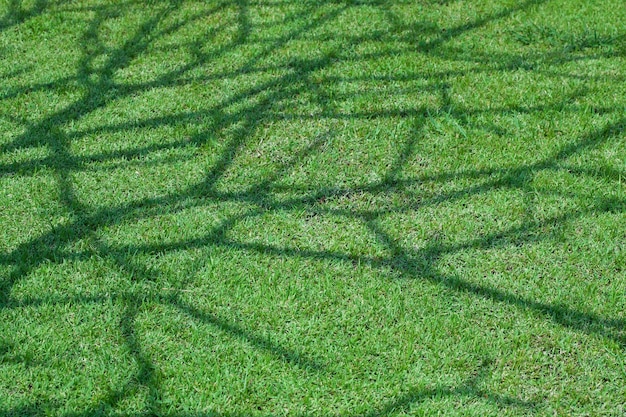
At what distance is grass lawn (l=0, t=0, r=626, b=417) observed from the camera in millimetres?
2945

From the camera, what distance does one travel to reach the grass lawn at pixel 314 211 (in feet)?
9.66

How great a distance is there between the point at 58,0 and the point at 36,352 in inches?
131

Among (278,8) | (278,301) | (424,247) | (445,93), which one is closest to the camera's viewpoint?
(278,301)

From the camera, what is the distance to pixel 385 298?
3248mm

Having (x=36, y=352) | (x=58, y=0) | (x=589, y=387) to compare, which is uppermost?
(x=58, y=0)

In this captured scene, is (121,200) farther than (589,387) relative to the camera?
Yes

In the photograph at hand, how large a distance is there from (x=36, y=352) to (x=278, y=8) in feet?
10.4

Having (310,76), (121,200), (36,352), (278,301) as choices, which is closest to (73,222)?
(121,200)

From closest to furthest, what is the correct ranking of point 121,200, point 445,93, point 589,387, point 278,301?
1. point 589,387
2. point 278,301
3. point 121,200
4. point 445,93

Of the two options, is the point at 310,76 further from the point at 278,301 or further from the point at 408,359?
the point at 408,359

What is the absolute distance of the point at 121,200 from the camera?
3754 mm

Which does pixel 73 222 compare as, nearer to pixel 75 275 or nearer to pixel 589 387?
pixel 75 275

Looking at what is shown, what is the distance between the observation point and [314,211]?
3707 millimetres

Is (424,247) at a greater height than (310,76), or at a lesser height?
lesser
